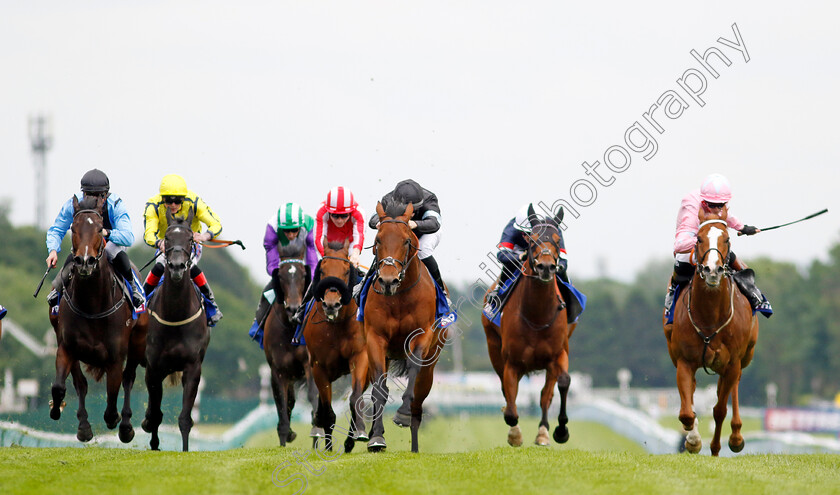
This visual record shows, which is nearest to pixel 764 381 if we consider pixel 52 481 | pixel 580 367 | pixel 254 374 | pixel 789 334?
pixel 789 334

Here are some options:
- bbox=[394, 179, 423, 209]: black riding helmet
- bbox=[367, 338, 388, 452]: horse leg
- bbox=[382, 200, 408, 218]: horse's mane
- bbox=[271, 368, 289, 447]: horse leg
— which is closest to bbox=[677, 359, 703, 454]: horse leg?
bbox=[367, 338, 388, 452]: horse leg

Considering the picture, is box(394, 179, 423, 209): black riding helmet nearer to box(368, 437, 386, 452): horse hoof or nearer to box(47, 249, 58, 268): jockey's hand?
box(368, 437, 386, 452): horse hoof

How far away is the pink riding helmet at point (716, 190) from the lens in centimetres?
1217

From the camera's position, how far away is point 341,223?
39.1 ft

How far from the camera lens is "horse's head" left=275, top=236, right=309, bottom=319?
40.8 feet

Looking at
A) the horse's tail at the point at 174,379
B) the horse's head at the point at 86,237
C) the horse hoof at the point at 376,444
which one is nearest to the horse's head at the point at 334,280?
the horse hoof at the point at 376,444

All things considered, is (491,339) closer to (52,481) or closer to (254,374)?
(52,481)

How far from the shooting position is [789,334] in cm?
8225

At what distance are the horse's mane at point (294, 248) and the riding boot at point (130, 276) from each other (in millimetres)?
1615

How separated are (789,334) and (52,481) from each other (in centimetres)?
7889

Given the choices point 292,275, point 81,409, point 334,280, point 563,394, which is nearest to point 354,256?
point 334,280

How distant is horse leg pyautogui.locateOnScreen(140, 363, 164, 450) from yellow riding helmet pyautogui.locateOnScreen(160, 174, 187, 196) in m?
1.93

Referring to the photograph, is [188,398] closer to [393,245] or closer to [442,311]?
[442,311]

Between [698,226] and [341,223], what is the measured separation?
384cm
